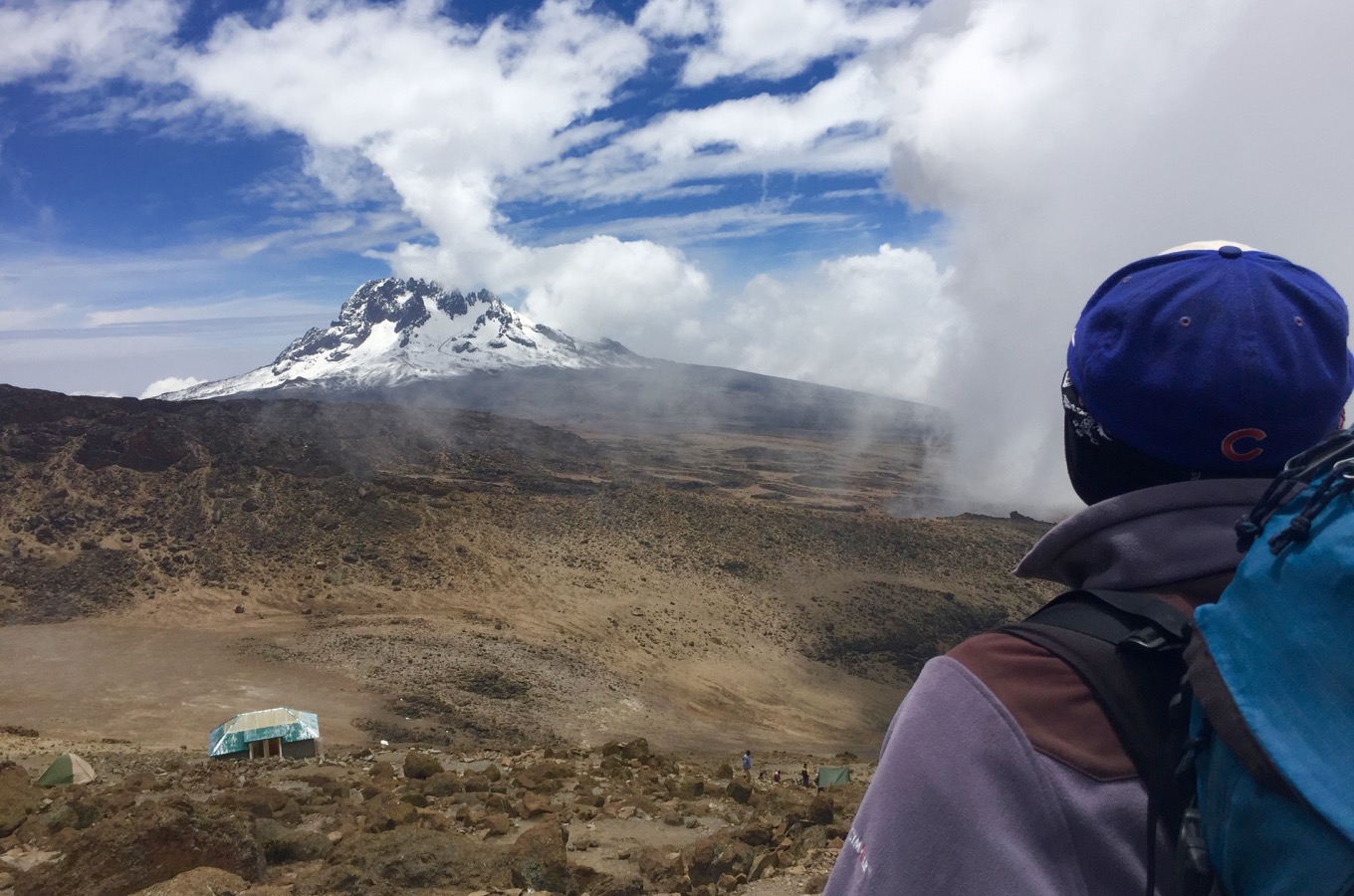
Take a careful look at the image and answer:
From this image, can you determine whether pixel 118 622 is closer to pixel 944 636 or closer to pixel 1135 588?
pixel 944 636

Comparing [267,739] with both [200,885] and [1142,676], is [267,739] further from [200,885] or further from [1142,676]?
[1142,676]

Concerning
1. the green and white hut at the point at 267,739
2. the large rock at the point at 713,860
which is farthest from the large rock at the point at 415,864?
the green and white hut at the point at 267,739

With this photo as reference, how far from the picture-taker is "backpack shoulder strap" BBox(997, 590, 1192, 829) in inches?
40.1

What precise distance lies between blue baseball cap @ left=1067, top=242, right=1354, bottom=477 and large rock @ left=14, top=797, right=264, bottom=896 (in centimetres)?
753

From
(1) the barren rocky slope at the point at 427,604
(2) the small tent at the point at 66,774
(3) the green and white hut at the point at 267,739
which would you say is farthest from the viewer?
(1) the barren rocky slope at the point at 427,604

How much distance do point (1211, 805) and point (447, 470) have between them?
45716mm

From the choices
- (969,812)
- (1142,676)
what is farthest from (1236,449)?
(969,812)

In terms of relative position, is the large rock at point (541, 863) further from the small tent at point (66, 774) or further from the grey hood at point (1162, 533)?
the small tent at point (66, 774)

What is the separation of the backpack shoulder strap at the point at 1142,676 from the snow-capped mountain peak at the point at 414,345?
495 feet

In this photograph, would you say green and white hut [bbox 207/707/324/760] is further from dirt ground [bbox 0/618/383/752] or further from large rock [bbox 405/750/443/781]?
large rock [bbox 405/750/443/781]

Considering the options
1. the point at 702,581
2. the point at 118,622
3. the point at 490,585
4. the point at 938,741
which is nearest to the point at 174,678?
the point at 118,622

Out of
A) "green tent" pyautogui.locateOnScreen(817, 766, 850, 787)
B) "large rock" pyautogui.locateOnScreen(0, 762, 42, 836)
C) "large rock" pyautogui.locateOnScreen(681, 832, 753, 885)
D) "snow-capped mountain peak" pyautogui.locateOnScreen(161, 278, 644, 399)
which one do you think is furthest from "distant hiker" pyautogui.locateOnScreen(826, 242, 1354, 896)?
"snow-capped mountain peak" pyautogui.locateOnScreen(161, 278, 644, 399)

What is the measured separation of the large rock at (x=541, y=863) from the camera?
A: 7375mm

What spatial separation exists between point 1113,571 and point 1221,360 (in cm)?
32
